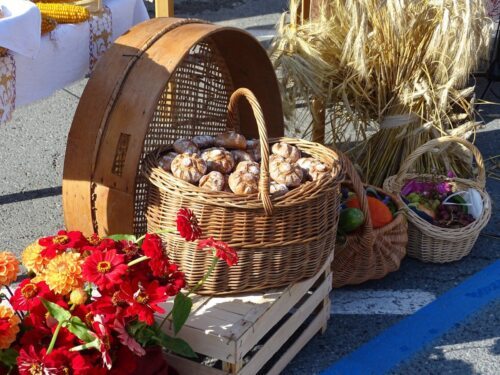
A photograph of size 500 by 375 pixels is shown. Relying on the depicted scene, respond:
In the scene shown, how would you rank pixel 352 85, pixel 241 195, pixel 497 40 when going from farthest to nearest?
pixel 497 40
pixel 352 85
pixel 241 195

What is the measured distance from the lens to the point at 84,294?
69.9 inches

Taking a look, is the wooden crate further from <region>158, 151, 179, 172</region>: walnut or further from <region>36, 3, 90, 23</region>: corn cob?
<region>36, 3, 90, 23</region>: corn cob

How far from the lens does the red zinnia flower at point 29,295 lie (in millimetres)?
1783

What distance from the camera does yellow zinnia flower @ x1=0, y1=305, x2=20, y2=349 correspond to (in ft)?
5.53

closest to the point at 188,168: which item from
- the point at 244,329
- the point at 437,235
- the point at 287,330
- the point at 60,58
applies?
the point at 244,329

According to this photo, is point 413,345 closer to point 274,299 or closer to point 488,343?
point 488,343

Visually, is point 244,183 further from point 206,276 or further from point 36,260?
point 36,260

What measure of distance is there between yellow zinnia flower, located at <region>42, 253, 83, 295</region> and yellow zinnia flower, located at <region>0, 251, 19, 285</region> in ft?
0.27

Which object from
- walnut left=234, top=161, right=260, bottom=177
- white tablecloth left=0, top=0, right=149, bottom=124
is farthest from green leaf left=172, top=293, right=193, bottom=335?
white tablecloth left=0, top=0, right=149, bottom=124

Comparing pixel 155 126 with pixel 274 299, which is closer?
pixel 274 299

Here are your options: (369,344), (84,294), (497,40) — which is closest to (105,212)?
(84,294)

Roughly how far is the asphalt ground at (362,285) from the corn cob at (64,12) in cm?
106

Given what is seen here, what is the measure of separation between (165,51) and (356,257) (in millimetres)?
1051

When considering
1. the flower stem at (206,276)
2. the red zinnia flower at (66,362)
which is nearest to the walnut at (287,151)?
the flower stem at (206,276)
